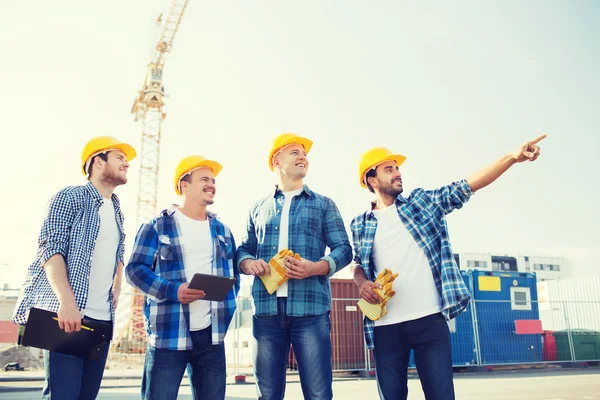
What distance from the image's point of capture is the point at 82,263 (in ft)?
10.1

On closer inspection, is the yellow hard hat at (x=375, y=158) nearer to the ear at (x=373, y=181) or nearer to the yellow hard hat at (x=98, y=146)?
the ear at (x=373, y=181)

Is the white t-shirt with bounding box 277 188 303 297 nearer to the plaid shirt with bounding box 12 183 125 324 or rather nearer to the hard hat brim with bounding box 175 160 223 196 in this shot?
the hard hat brim with bounding box 175 160 223 196

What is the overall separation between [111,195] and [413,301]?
2.26 metres

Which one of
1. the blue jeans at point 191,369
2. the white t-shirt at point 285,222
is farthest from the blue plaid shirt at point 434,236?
the blue jeans at point 191,369

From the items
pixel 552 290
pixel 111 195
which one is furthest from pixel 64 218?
pixel 552 290

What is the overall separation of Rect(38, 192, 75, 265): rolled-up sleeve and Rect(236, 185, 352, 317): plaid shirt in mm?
1154

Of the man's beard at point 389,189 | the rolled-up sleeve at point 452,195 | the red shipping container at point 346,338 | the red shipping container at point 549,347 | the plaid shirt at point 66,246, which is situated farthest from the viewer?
the red shipping container at point 549,347

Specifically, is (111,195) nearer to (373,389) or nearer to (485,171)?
(485,171)

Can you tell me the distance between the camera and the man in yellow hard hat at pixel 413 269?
3250mm

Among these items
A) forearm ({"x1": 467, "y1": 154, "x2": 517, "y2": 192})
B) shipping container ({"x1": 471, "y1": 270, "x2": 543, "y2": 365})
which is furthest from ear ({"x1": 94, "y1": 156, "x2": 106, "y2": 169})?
shipping container ({"x1": 471, "y1": 270, "x2": 543, "y2": 365})

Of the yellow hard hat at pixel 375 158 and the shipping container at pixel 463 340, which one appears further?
the shipping container at pixel 463 340

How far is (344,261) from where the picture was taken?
11.3 feet

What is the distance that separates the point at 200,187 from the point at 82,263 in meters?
0.98

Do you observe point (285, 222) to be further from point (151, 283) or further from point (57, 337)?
point (57, 337)
